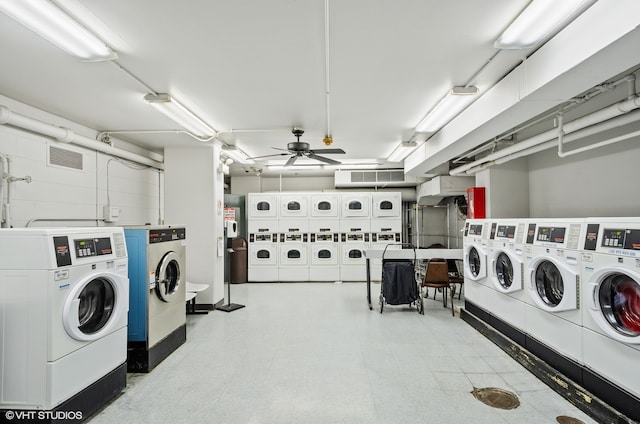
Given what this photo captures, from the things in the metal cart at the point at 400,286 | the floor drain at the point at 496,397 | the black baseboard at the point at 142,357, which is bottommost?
the floor drain at the point at 496,397

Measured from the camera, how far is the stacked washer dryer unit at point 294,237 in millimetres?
7453

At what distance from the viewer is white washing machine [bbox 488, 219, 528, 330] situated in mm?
3275

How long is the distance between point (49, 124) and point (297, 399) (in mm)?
3836

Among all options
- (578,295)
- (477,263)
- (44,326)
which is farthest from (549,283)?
(44,326)

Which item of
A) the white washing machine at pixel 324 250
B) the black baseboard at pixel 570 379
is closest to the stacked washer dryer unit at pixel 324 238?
the white washing machine at pixel 324 250

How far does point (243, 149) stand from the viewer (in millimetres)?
5855

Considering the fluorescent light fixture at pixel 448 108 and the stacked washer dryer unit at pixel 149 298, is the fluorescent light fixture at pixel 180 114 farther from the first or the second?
the fluorescent light fixture at pixel 448 108

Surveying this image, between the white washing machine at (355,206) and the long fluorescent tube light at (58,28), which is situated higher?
the long fluorescent tube light at (58,28)

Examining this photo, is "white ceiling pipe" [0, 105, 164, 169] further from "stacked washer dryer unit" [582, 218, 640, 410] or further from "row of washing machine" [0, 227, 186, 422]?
"stacked washer dryer unit" [582, 218, 640, 410]

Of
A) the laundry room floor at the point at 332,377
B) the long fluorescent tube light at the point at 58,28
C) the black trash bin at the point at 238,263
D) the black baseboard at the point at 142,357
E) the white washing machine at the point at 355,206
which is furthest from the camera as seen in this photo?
the white washing machine at the point at 355,206

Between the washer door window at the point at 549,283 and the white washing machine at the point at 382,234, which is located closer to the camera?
the washer door window at the point at 549,283

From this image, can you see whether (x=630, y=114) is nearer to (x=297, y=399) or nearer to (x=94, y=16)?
(x=297, y=399)

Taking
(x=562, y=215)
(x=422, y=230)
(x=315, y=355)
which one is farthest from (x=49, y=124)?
(x=422, y=230)

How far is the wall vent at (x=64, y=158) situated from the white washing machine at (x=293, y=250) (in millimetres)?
4184
